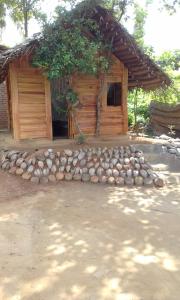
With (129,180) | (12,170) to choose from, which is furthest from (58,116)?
(129,180)

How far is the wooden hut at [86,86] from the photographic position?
8.86 m

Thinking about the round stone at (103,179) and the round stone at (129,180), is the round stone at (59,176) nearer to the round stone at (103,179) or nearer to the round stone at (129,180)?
the round stone at (103,179)

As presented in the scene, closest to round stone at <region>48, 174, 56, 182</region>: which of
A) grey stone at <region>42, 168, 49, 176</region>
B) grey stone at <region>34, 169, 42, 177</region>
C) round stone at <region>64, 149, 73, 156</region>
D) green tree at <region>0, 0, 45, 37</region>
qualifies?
grey stone at <region>42, 168, 49, 176</region>

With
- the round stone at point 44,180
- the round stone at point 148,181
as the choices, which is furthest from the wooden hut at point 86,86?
the round stone at point 148,181

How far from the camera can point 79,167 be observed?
8141 mm

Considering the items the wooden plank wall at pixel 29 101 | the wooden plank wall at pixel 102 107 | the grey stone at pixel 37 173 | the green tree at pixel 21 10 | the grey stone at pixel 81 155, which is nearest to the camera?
the grey stone at pixel 37 173

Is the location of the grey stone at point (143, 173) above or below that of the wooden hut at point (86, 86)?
below

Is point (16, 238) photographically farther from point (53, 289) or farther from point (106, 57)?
point (106, 57)

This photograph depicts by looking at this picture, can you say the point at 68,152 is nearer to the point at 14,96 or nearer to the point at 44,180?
the point at 44,180

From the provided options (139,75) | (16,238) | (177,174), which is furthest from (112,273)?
(139,75)

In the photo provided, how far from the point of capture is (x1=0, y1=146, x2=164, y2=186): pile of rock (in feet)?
26.0

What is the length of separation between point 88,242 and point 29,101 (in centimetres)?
542

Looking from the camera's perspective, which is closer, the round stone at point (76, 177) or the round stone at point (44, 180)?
the round stone at point (44, 180)

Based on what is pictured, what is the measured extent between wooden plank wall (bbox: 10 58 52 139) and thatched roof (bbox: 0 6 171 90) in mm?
486
